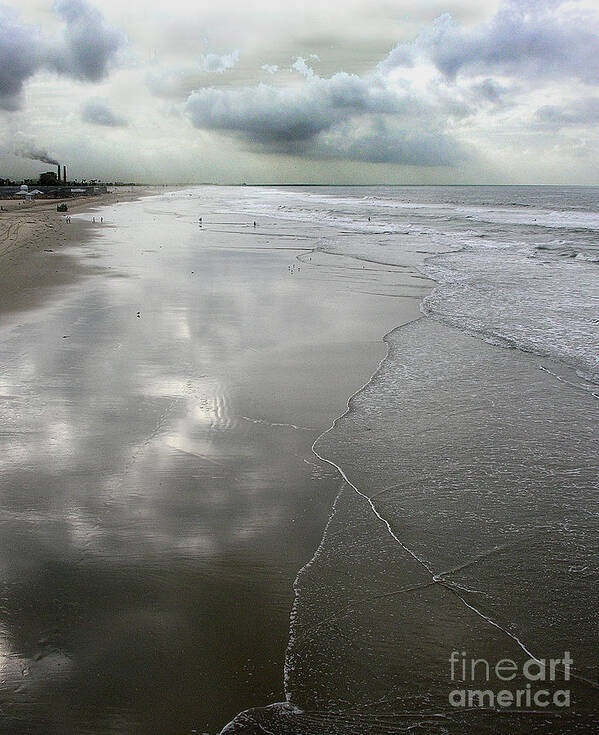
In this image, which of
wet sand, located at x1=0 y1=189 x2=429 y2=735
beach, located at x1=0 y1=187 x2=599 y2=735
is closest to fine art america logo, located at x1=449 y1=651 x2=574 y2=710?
beach, located at x1=0 y1=187 x2=599 y2=735

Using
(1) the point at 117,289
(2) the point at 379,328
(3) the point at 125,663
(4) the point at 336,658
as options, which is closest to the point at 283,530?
(4) the point at 336,658

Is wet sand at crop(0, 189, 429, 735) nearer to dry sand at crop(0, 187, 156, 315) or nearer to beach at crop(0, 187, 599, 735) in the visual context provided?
beach at crop(0, 187, 599, 735)

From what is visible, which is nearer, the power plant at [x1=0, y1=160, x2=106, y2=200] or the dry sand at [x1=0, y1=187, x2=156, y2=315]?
the dry sand at [x1=0, y1=187, x2=156, y2=315]

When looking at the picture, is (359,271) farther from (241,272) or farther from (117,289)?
(117,289)

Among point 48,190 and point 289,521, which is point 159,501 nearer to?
point 289,521

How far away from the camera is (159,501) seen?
4.17 m

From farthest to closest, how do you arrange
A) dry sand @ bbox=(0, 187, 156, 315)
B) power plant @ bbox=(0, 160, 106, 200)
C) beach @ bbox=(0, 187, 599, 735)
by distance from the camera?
power plant @ bbox=(0, 160, 106, 200), dry sand @ bbox=(0, 187, 156, 315), beach @ bbox=(0, 187, 599, 735)

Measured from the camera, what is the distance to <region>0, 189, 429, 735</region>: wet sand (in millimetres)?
2664

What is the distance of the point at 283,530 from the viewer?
3.88 metres

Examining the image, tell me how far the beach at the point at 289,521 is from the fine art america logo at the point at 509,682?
0.03 m

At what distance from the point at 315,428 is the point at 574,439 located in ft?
7.45

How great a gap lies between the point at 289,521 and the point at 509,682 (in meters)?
1.65

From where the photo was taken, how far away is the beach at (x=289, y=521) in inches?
104

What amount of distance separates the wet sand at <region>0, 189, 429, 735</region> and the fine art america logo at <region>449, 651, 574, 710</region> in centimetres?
81
